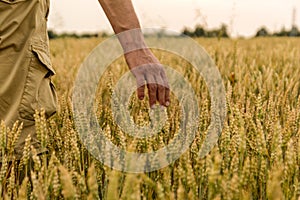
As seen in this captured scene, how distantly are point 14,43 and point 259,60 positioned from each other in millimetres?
2307

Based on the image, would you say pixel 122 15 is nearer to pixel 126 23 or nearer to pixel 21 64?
pixel 126 23

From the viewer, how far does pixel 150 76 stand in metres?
1.30

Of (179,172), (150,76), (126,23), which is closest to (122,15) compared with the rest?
(126,23)

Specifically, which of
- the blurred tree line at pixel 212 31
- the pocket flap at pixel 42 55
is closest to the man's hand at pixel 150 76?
the pocket flap at pixel 42 55

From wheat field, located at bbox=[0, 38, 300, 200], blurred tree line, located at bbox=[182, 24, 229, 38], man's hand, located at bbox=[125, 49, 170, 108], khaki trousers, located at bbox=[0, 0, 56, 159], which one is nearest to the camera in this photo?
wheat field, located at bbox=[0, 38, 300, 200]

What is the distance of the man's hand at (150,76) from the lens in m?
1.30

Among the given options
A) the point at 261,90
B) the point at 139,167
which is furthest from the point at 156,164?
the point at 261,90

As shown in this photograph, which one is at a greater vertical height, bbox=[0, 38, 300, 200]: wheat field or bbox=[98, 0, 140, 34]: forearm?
bbox=[98, 0, 140, 34]: forearm

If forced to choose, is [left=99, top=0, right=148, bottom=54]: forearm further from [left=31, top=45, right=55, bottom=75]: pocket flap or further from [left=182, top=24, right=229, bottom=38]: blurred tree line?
[left=182, top=24, right=229, bottom=38]: blurred tree line

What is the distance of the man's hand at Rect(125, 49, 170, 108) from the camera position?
130cm

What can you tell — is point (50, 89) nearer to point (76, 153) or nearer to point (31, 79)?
point (31, 79)

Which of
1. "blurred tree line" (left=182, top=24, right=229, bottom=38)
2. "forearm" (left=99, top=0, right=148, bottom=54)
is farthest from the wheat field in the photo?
"blurred tree line" (left=182, top=24, right=229, bottom=38)

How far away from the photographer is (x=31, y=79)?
1.45 metres

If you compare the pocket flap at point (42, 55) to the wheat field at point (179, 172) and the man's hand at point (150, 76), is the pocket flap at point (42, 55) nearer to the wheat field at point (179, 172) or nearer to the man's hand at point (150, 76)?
the wheat field at point (179, 172)
